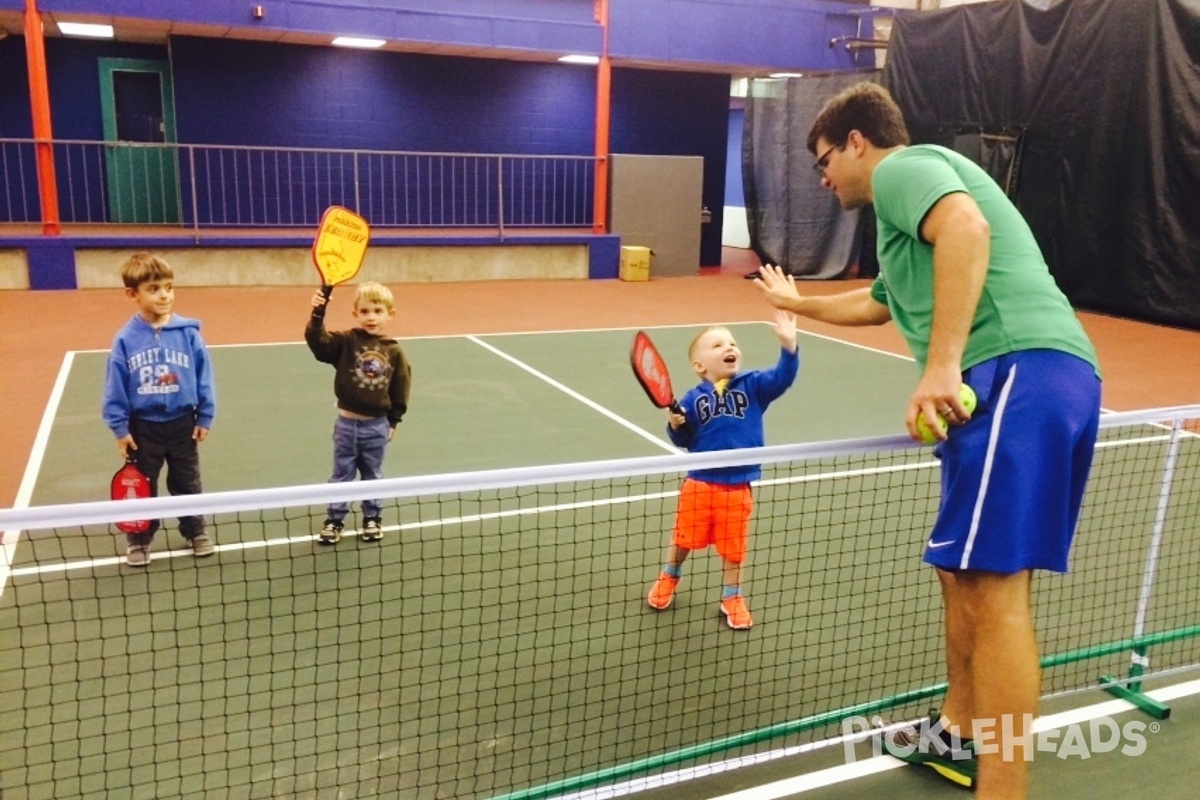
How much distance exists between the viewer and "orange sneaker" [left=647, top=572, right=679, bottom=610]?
4449 millimetres

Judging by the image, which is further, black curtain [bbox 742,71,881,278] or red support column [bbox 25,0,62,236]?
black curtain [bbox 742,71,881,278]

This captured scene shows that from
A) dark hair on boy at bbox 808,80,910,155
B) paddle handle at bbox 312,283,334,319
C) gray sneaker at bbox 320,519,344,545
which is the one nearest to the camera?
dark hair on boy at bbox 808,80,910,155

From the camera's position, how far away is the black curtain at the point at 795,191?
653 inches

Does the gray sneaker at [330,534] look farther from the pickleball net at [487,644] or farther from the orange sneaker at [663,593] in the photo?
the orange sneaker at [663,593]

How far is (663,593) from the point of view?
4.46m

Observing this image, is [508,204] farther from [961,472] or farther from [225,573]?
[961,472]

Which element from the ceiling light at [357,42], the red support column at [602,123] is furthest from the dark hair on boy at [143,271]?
the red support column at [602,123]

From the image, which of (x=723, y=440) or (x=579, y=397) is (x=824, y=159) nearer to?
(x=723, y=440)

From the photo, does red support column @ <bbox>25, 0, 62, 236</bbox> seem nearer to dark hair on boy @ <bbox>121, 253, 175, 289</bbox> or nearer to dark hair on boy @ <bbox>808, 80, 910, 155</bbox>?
dark hair on boy @ <bbox>121, 253, 175, 289</bbox>

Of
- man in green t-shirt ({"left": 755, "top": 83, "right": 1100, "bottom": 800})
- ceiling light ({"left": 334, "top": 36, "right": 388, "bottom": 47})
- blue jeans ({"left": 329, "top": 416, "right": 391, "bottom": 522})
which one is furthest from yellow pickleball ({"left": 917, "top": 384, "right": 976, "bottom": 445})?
ceiling light ({"left": 334, "top": 36, "right": 388, "bottom": 47})

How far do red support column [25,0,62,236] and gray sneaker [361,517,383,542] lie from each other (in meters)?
10.7

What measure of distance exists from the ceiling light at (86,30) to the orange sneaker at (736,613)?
1392 cm

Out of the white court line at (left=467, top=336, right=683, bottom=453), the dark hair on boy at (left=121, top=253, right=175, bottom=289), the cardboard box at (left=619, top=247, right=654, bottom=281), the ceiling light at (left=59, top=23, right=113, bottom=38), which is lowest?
the white court line at (left=467, top=336, right=683, bottom=453)

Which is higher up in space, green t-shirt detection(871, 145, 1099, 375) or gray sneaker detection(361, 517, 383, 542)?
green t-shirt detection(871, 145, 1099, 375)
